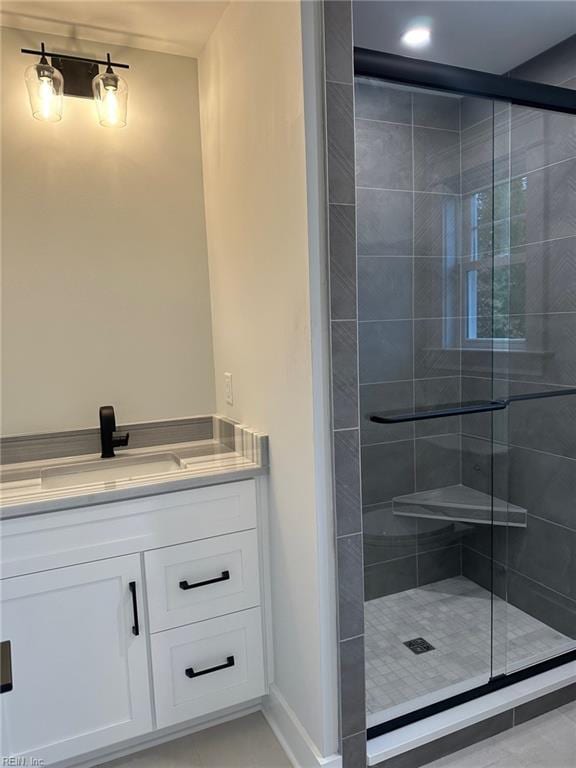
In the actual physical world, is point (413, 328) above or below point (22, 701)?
above

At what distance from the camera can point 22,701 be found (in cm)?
148

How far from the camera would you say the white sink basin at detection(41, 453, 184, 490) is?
73.4 inches

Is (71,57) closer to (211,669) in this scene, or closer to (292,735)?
(211,669)

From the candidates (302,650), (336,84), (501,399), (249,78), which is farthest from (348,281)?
(302,650)

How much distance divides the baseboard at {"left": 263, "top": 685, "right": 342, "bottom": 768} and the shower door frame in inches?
7.5

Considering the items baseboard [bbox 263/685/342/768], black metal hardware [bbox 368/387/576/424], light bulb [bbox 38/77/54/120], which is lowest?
baseboard [bbox 263/685/342/768]

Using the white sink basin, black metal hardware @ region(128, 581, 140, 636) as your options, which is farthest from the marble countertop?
black metal hardware @ region(128, 581, 140, 636)

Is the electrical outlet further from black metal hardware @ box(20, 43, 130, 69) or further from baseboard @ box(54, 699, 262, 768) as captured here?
black metal hardware @ box(20, 43, 130, 69)

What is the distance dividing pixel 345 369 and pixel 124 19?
1510 millimetres

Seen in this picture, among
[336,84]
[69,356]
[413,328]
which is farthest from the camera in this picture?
[69,356]

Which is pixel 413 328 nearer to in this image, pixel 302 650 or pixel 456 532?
pixel 456 532

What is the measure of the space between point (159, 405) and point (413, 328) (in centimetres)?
108

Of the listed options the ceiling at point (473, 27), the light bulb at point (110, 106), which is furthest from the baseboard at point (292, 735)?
the ceiling at point (473, 27)

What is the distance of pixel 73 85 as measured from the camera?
6.33ft
